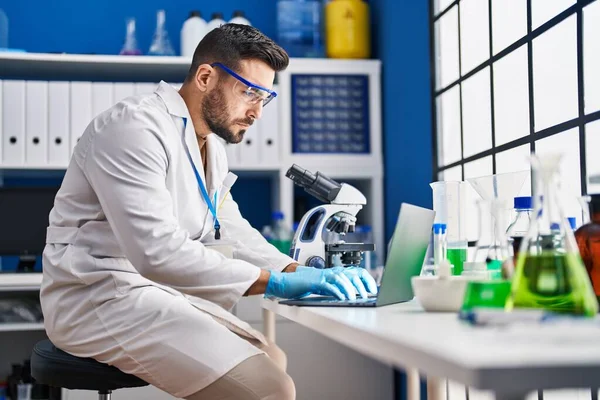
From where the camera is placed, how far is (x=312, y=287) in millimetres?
1518

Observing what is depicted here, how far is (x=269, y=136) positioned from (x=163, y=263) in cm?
172

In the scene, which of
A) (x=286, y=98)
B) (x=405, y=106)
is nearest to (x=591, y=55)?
(x=405, y=106)

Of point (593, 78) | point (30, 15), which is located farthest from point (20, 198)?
point (593, 78)

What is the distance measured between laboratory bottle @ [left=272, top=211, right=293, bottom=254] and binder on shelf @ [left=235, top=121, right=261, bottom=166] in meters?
0.24

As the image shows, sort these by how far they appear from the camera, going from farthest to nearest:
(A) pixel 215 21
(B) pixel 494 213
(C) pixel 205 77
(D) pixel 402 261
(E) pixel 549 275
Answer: (A) pixel 215 21, (C) pixel 205 77, (D) pixel 402 261, (B) pixel 494 213, (E) pixel 549 275

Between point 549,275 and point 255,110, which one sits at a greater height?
point 255,110

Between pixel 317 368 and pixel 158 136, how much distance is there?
1.50 metres

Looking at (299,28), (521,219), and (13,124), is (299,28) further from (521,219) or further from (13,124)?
(521,219)

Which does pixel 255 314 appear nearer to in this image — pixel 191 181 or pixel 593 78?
pixel 191 181

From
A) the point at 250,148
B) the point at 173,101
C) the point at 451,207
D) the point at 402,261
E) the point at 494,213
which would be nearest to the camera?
the point at 494,213

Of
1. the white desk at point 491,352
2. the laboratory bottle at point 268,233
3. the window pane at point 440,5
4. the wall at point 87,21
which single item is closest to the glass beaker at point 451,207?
the white desk at point 491,352

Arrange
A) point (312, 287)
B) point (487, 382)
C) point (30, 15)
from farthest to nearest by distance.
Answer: point (30, 15)
point (312, 287)
point (487, 382)

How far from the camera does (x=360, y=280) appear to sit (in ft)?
5.24

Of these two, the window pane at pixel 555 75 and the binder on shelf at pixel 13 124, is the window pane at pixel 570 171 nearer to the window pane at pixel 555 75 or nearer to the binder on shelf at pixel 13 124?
the window pane at pixel 555 75
